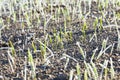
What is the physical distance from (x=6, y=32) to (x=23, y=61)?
0.55 meters

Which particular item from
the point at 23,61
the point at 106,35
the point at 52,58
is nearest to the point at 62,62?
the point at 52,58

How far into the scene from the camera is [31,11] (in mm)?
2529

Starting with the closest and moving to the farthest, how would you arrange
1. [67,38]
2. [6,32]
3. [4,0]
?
1. [67,38]
2. [6,32]
3. [4,0]

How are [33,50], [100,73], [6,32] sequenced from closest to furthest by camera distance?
[100,73], [33,50], [6,32]

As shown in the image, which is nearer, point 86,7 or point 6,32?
point 6,32

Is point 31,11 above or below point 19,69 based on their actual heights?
above

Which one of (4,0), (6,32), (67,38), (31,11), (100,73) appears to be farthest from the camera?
(4,0)

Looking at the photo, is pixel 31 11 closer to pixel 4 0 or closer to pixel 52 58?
pixel 4 0

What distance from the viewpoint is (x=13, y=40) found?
2096 mm

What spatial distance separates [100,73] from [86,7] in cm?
127

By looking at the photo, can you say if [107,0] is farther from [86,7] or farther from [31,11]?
[31,11]

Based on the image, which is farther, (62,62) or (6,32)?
(6,32)

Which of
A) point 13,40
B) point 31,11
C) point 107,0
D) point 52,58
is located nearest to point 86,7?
point 107,0

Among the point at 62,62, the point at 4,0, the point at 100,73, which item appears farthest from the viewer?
the point at 4,0
